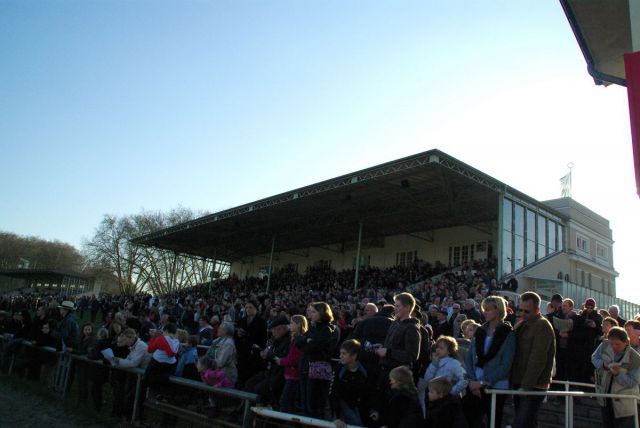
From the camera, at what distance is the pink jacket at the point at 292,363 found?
19.0ft

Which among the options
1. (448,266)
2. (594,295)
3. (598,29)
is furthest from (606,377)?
(448,266)

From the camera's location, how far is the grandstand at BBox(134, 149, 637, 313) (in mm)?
21125

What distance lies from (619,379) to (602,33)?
3.32 m

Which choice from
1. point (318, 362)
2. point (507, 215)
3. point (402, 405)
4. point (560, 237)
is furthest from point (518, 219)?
point (402, 405)

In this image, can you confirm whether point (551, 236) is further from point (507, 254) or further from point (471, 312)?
point (471, 312)

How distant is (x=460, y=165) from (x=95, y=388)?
15.4m

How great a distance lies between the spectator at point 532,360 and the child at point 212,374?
11.7 ft

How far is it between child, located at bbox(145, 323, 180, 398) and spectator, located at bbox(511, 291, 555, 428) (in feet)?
14.5

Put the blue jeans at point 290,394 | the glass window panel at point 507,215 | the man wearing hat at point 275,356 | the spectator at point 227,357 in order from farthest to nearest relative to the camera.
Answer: the glass window panel at point 507,215 → the spectator at point 227,357 → the man wearing hat at point 275,356 → the blue jeans at point 290,394

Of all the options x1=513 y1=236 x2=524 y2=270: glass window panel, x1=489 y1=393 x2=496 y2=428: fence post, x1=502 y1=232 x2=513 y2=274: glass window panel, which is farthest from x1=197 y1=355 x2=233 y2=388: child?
x1=513 y1=236 x2=524 y2=270: glass window panel

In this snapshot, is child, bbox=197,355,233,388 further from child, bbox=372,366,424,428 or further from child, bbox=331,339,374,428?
child, bbox=372,366,424,428

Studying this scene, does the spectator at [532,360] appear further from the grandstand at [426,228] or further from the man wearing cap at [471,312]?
the grandstand at [426,228]

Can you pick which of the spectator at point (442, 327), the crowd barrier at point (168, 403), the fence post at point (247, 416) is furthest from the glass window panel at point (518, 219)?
the fence post at point (247, 416)

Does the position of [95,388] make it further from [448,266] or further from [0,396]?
[448,266]
